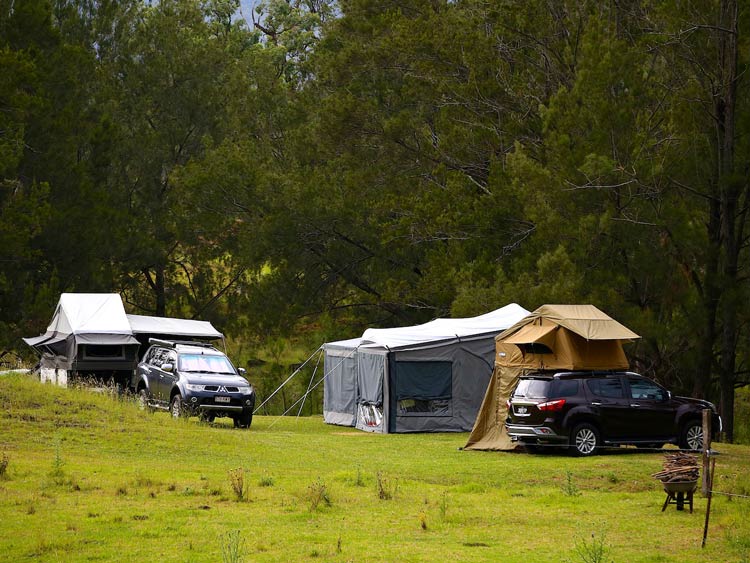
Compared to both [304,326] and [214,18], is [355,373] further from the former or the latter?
[214,18]

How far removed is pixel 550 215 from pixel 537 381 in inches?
302

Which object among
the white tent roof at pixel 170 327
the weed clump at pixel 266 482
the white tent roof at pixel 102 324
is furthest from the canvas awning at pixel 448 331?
the weed clump at pixel 266 482

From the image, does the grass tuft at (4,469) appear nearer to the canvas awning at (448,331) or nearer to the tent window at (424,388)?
the canvas awning at (448,331)

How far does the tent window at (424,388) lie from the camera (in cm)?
2609

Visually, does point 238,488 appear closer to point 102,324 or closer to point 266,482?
point 266,482

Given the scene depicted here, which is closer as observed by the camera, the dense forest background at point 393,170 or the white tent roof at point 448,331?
the dense forest background at point 393,170

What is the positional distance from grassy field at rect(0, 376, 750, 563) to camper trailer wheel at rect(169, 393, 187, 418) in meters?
1.79

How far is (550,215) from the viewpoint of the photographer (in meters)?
27.0

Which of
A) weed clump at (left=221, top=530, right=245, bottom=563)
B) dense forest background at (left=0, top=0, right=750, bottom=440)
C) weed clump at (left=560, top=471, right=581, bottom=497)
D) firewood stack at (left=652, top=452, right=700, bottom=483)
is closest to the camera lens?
weed clump at (left=221, top=530, right=245, bottom=563)

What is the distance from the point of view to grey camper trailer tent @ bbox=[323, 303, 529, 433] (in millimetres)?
26047

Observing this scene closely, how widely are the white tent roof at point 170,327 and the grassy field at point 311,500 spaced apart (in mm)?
8910

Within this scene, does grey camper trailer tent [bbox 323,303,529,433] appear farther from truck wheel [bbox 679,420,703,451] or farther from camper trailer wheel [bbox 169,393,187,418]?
truck wheel [bbox 679,420,703,451]

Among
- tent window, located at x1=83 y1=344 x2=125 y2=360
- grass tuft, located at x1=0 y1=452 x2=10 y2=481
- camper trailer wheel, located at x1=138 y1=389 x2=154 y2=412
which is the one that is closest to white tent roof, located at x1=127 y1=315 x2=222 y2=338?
tent window, located at x1=83 y1=344 x2=125 y2=360

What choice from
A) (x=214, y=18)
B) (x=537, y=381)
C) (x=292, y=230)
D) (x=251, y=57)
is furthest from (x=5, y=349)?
(x=214, y=18)
